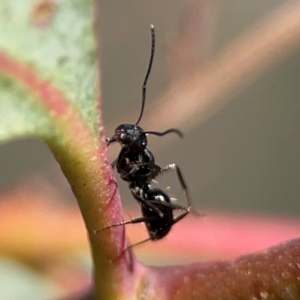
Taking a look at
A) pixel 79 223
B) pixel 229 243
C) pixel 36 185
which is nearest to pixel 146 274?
pixel 229 243

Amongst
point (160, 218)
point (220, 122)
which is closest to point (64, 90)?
point (160, 218)

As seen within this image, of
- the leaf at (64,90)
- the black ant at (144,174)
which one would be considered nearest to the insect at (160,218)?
the black ant at (144,174)

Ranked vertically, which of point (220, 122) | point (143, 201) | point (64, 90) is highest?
point (220, 122)

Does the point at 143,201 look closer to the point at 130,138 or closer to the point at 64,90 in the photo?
the point at 130,138

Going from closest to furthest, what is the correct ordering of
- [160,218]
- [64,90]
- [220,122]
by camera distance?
[64,90], [160,218], [220,122]

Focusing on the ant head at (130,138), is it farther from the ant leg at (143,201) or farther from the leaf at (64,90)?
the leaf at (64,90)

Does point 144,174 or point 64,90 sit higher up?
point 144,174

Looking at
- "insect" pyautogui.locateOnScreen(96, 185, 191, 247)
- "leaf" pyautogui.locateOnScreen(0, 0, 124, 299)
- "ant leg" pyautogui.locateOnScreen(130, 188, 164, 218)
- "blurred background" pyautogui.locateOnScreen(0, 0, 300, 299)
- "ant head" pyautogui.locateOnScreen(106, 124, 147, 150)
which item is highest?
"blurred background" pyautogui.locateOnScreen(0, 0, 300, 299)

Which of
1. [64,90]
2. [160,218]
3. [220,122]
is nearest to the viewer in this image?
[64,90]

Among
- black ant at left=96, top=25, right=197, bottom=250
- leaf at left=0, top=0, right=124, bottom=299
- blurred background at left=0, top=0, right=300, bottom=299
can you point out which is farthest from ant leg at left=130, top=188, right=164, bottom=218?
blurred background at left=0, top=0, right=300, bottom=299

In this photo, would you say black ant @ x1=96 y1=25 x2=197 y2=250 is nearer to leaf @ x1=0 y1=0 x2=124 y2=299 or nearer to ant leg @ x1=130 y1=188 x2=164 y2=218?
ant leg @ x1=130 y1=188 x2=164 y2=218
